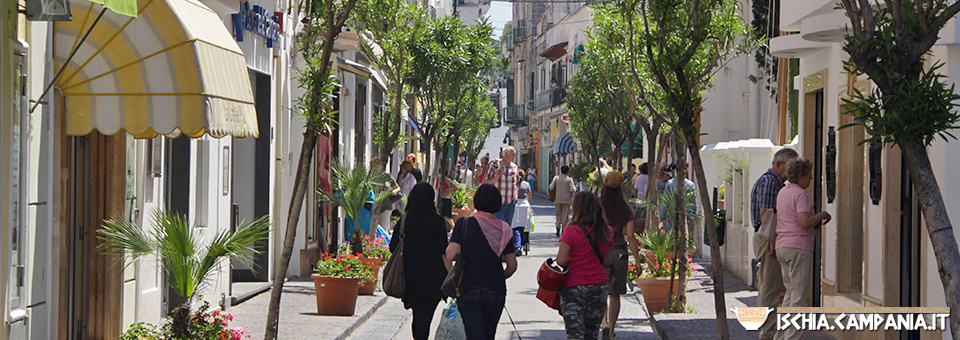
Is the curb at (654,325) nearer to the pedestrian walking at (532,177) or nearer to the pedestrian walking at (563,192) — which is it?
the pedestrian walking at (563,192)

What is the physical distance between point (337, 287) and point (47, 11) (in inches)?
234

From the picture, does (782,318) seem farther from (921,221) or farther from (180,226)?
(180,226)

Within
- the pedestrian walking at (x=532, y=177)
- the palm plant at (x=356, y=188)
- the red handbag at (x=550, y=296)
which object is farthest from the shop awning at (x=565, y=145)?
the red handbag at (x=550, y=296)

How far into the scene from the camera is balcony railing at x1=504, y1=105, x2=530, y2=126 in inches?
3445

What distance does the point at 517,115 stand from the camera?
8962cm

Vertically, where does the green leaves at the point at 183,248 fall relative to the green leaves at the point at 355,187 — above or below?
below

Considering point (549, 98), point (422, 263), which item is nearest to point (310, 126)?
point (422, 263)

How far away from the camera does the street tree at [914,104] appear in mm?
6297

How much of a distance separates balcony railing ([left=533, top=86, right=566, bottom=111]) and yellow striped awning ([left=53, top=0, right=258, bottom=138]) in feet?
178

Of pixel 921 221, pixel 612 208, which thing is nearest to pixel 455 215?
pixel 612 208

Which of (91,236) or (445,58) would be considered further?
(445,58)

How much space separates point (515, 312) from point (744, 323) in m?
3.49

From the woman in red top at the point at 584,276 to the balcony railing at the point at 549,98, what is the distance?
53691 mm

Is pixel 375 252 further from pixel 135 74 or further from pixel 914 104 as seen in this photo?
pixel 914 104
